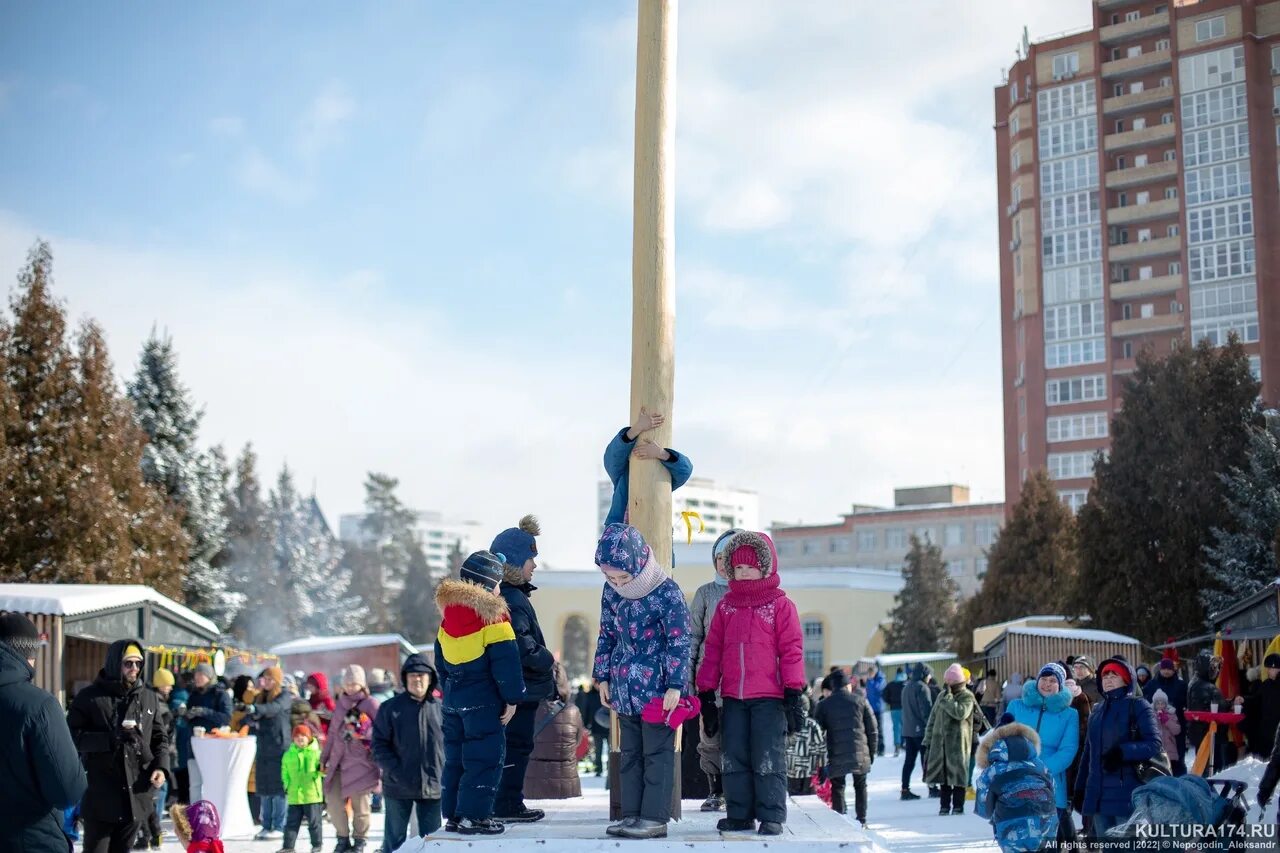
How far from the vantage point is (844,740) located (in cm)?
1492

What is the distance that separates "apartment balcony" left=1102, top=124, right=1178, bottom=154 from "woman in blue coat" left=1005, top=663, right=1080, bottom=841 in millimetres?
69917

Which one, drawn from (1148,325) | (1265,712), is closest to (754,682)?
(1265,712)

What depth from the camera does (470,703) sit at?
7.39 m

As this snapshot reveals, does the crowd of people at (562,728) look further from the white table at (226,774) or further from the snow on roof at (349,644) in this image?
the snow on roof at (349,644)

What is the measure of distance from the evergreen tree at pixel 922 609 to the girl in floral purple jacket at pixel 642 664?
6727 cm

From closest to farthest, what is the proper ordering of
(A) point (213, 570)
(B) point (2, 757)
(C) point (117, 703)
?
(B) point (2, 757) → (C) point (117, 703) → (A) point (213, 570)

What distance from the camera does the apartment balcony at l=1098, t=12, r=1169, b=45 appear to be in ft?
243

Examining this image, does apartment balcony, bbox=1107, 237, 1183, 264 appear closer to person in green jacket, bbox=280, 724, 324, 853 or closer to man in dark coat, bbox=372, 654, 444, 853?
person in green jacket, bbox=280, 724, 324, 853

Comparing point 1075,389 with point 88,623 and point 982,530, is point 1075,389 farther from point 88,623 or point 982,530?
point 88,623

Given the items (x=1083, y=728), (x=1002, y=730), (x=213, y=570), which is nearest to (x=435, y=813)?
(x=1002, y=730)

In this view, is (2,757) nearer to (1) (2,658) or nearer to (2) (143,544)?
(1) (2,658)

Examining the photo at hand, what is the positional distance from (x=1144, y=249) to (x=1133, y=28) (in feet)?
38.8

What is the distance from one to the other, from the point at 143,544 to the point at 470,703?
104ft

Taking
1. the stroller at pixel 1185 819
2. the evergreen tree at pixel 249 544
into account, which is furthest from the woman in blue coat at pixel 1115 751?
the evergreen tree at pixel 249 544
